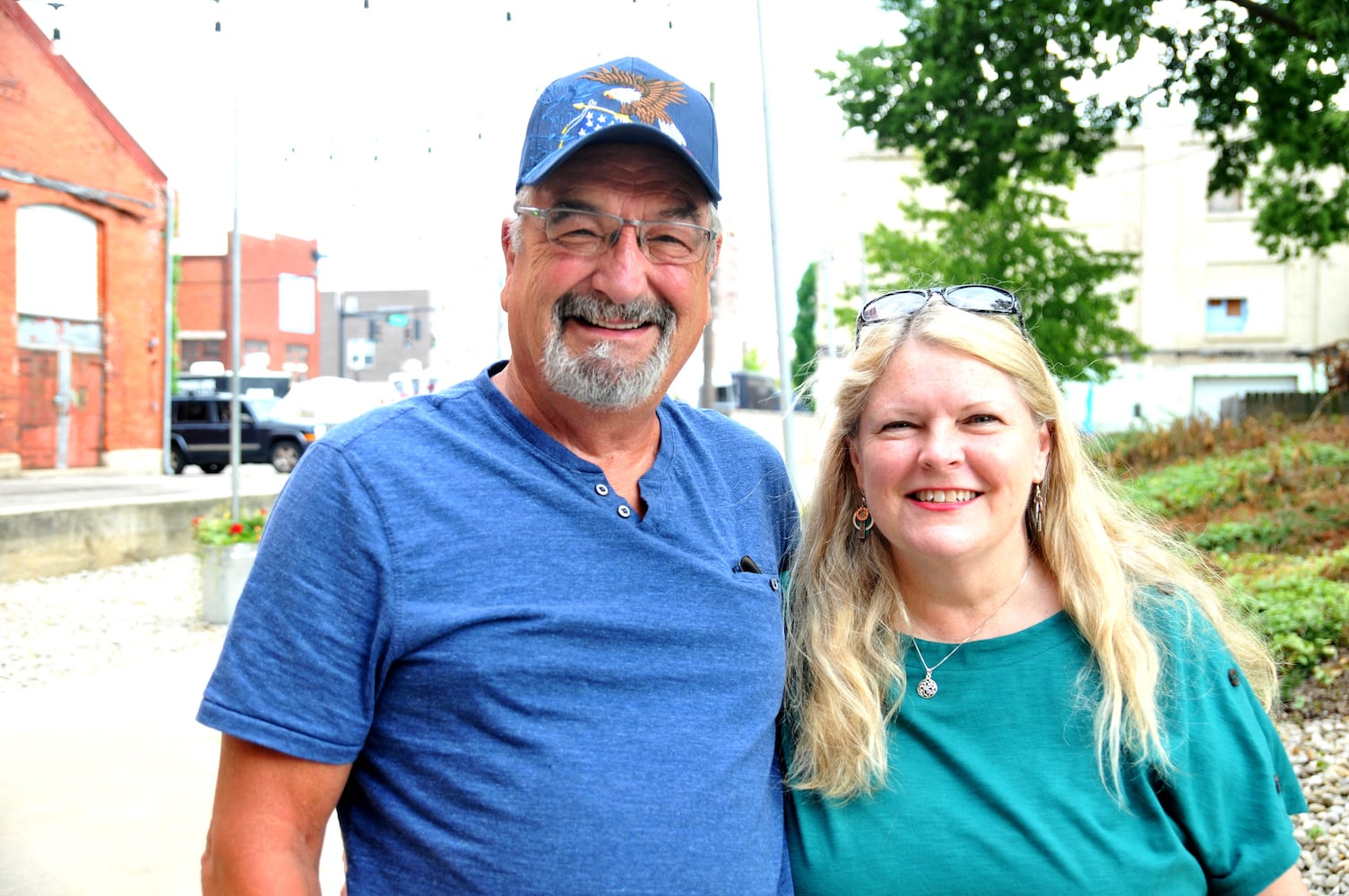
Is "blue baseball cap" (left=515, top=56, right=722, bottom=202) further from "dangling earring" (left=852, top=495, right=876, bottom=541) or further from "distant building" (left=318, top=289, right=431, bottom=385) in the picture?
"distant building" (left=318, top=289, right=431, bottom=385)

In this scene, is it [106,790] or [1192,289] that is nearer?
[106,790]

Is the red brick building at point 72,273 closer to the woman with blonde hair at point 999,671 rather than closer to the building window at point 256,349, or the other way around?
the woman with blonde hair at point 999,671

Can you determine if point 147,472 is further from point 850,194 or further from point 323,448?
point 850,194

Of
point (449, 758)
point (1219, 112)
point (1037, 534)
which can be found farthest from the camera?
point (1219, 112)

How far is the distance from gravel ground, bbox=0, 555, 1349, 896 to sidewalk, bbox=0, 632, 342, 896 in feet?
2.85

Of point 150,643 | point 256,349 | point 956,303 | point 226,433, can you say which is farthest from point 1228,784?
point 256,349

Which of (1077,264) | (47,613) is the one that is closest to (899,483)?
(47,613)

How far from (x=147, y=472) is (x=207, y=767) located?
31.3 feet

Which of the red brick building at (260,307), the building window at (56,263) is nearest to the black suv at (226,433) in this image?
the building window at (56,263)

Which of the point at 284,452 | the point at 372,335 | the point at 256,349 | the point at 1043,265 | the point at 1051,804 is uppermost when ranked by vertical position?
the point at 372,335

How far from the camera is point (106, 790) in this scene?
15.4 feet

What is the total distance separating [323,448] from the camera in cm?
178

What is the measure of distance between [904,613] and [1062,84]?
33.2 ft

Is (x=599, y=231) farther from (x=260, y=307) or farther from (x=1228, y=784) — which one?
(x=260, y=307)
